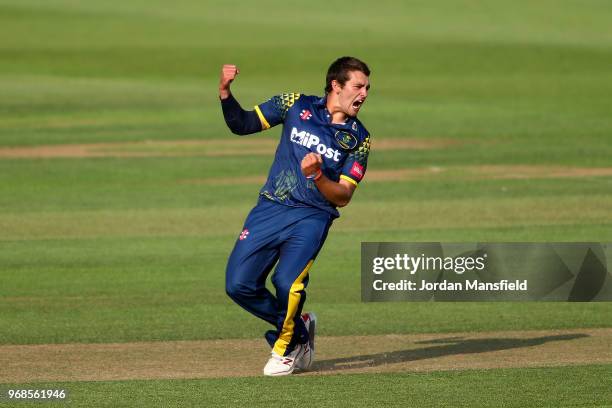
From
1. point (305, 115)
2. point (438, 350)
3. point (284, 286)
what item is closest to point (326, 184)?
point (305, 115)

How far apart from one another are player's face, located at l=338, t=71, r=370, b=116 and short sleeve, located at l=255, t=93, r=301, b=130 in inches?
15.6

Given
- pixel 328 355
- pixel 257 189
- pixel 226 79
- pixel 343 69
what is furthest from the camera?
pixel 257 189

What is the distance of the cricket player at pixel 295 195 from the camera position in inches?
376

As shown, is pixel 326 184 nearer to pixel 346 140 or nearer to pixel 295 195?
pixel 295 195

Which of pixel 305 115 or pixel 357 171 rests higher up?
pixel 305 115

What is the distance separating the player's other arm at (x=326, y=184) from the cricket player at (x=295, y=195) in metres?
0.06

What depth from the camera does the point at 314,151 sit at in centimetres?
959

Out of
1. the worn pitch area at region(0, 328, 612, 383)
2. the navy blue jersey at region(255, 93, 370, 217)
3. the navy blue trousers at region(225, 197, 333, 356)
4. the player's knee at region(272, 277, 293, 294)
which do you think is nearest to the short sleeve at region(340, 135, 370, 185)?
the navy blue jersey at region(255, 93, 370, 217)

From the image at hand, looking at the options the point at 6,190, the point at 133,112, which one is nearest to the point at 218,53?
the point at 133,112

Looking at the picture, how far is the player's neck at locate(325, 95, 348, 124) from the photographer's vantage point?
381 inches

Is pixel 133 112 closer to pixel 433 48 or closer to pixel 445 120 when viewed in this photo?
pixel 445 120

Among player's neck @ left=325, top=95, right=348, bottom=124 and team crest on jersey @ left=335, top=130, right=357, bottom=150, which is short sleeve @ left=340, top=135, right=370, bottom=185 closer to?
team crest on jersey @ left=335, top=130, right=357, bottom=150

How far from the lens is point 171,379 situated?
9555 millimetres

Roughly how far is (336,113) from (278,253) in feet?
3.49
